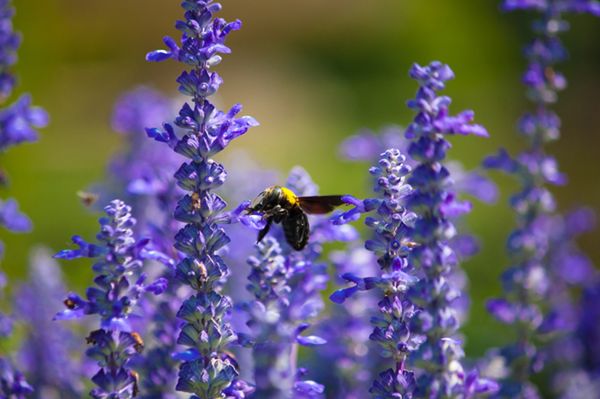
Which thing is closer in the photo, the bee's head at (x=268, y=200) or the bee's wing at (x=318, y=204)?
the bee's wing at (x=318, y=204)

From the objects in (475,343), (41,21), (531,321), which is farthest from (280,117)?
(531,321)

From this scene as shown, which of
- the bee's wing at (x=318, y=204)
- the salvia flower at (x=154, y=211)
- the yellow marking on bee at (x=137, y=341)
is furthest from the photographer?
the salvia flower at (x=154, y=211)

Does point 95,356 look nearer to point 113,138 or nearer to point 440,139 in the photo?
point 440,139

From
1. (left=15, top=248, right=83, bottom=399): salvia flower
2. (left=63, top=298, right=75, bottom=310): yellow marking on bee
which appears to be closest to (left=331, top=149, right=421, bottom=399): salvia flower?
(left=63, top=298, right=75, bottom=310): yellow marking on bee

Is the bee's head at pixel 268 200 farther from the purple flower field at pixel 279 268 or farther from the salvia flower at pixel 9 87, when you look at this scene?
the salvia flower at pixel 9 87

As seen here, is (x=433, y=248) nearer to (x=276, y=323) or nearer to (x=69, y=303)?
(x=276, y=323)

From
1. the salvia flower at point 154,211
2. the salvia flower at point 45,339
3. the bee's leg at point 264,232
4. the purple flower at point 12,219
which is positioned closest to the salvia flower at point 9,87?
the purple flower at point 12,219

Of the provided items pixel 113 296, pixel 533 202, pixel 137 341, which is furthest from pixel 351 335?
pixel 113 296
